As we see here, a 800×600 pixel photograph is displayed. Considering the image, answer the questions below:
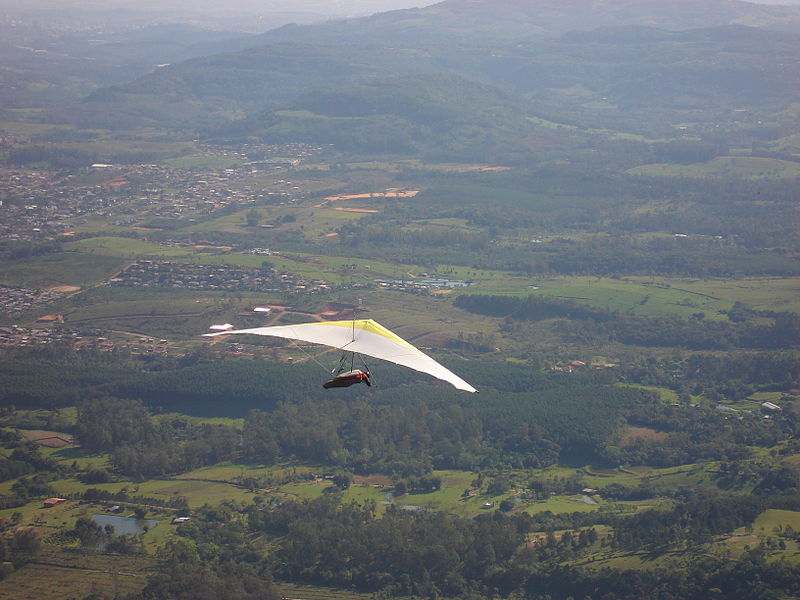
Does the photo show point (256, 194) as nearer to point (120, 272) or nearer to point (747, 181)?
point (120, 272)

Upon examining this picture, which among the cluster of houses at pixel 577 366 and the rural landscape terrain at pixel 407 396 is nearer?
the rural landscape terrain at pixel 407 396

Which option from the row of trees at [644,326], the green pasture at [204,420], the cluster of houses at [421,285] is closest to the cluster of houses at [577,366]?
the row of trees at [644,326]

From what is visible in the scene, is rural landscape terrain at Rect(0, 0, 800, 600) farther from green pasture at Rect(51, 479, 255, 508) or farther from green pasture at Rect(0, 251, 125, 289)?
green pasture at Rect(0, 251, 125, 289)

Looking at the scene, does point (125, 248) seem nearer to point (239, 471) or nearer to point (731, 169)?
point (239, 471)

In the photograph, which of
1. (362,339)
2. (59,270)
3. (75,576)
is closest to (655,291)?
(59,270)

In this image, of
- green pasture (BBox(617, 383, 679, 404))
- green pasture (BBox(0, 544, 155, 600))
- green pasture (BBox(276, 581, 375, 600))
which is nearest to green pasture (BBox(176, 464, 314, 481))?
green pasture (BBox(0, 544, 155, 600))

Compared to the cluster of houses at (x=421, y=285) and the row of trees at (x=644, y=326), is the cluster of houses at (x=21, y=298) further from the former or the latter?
the row of trees at (x=644, y=326)

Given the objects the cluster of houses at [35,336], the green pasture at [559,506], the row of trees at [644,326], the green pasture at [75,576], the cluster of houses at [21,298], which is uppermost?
the cluster of houses at [21,298]

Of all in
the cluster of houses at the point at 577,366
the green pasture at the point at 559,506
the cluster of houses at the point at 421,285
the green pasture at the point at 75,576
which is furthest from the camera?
the cluster of houses at the point at 421,285

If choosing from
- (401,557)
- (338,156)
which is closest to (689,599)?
(401,557)
